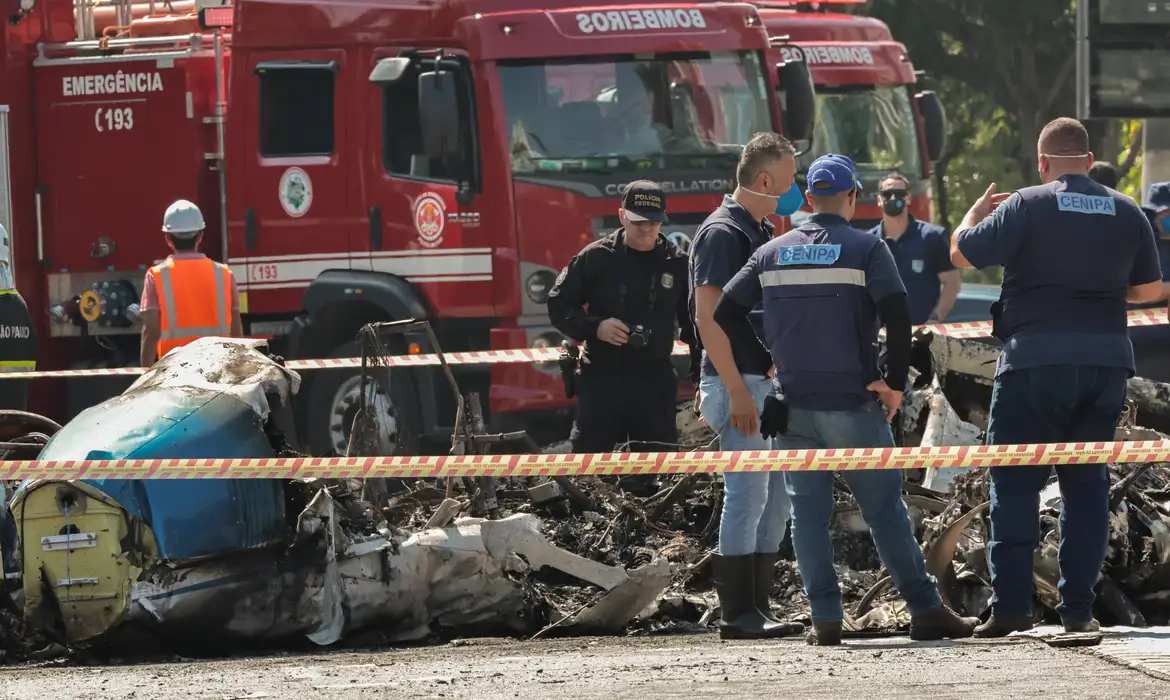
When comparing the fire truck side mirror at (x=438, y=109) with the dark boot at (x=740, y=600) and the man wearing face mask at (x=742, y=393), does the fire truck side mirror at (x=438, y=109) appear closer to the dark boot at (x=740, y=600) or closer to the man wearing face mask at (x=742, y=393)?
the man wearing face mask at (x=742, y=393)

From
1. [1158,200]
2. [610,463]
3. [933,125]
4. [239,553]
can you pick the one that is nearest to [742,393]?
[610,463]

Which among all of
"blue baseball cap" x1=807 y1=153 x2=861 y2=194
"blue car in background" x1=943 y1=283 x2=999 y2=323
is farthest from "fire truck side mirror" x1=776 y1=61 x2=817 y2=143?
"blue baseball cap" x1=807 y1=153 x2=861 y2=194

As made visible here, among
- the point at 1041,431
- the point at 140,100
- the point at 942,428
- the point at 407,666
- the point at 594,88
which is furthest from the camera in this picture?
the point at 140,100

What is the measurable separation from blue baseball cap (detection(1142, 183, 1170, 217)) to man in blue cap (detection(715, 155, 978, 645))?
13.7 ft

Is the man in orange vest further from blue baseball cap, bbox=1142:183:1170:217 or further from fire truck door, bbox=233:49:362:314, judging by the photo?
blue baseball cap, bbox=1142:183:1170:217

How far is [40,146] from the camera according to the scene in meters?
12.4

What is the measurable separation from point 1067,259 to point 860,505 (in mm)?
1093

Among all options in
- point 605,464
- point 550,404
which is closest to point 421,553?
point 605,464

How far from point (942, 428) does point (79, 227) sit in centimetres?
586

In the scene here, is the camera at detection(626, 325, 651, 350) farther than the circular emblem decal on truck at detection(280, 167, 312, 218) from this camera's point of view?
No

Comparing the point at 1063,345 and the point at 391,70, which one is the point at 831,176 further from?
the point at 391,70

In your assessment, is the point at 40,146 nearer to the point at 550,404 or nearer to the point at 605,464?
the point at 550,404

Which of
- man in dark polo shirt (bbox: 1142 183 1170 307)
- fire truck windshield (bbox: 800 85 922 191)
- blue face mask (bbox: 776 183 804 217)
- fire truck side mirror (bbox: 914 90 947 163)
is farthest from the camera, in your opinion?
fire truck side mirror (bbox: 914 90 947 163)

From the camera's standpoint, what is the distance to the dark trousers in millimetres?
8992
